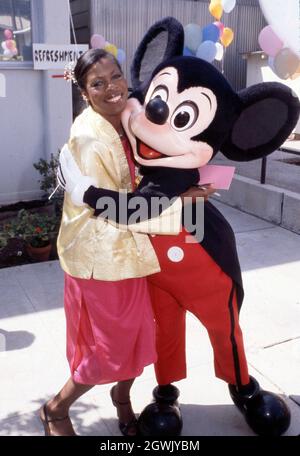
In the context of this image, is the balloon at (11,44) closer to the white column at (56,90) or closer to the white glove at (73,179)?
the white column at (56,90)

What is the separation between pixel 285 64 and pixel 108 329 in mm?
1755

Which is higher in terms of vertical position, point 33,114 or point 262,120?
point 262,120

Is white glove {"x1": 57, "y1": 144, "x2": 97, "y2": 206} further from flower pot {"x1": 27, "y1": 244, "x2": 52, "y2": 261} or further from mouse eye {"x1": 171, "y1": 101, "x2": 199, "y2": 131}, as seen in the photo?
flower pot {"x1": 27, "y1": 244, "x2": 52, "y2": 261}

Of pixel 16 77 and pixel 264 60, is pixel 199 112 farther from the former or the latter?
pixel 264 60

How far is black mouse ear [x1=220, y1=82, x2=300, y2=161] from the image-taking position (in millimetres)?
1999

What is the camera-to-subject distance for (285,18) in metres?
1.73

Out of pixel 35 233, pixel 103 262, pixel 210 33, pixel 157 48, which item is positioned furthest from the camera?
pixel 35 233

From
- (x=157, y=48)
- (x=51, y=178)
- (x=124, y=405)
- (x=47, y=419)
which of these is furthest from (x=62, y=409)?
(x=51, y=178)

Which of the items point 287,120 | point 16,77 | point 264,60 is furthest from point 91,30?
point 287,120

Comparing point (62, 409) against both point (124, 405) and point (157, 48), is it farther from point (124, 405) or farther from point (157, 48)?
point (157, 48)

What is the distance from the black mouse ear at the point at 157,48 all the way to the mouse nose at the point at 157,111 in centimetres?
32

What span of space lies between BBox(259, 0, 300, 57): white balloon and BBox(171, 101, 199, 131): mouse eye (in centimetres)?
39

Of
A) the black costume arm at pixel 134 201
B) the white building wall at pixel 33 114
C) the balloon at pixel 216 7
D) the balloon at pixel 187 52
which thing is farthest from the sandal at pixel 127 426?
the white building wall at pixel 33 114

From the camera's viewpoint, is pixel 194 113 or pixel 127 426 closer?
pixel 194 113
